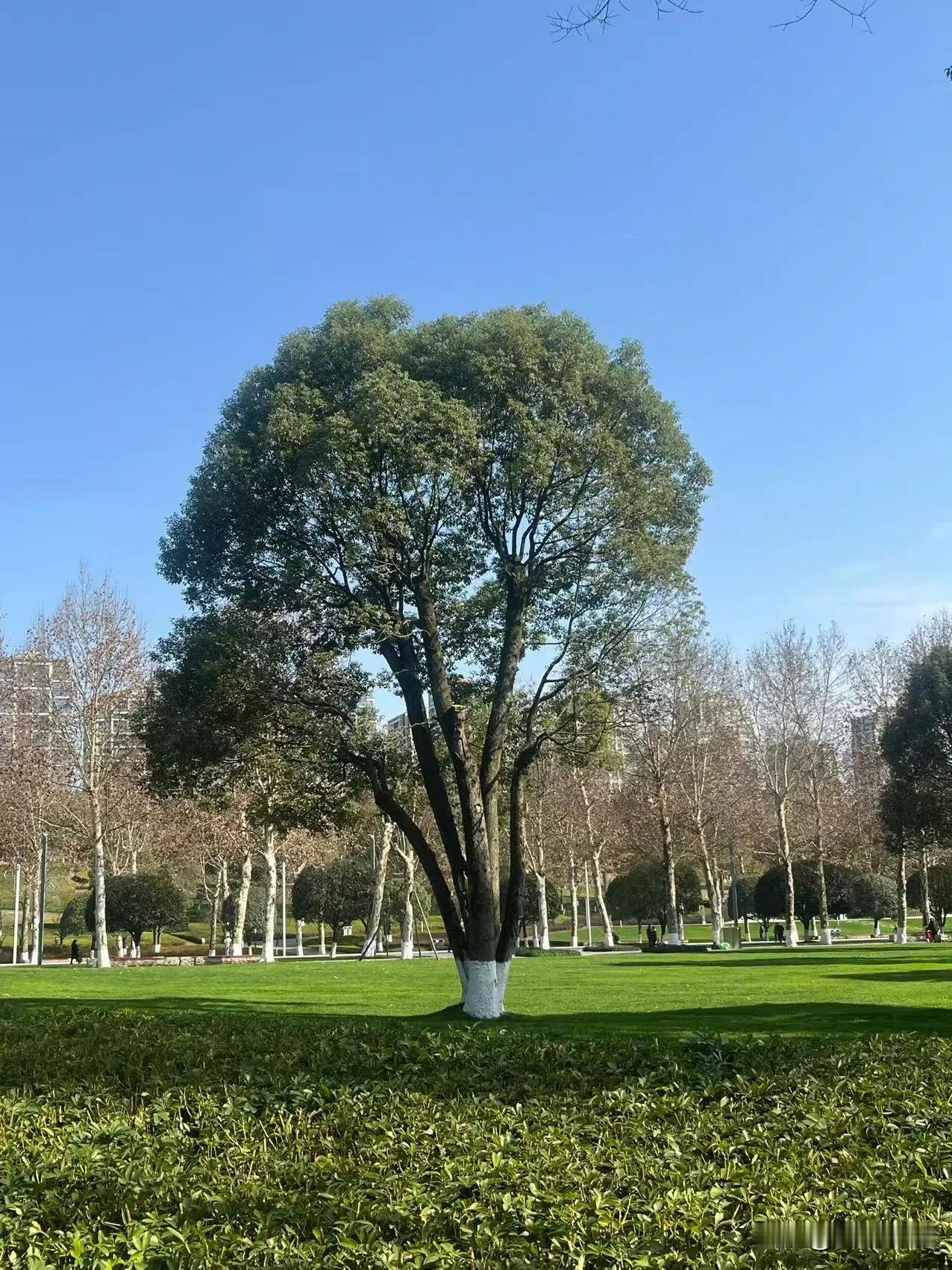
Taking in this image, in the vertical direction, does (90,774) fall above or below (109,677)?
below

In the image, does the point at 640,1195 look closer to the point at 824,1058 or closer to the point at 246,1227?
the point at 246,1227

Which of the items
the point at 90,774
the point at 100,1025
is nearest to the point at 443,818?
the point at 100,1025

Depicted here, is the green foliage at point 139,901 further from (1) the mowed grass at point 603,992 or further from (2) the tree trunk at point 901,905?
(2) the tree trunk at point 901,905

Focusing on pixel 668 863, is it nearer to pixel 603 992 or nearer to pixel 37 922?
pixel 603 992

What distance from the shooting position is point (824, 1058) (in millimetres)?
7629

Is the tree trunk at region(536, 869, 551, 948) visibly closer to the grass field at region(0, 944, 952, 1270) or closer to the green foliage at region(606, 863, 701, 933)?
the green foliage at region(606, 863, 701, 933)

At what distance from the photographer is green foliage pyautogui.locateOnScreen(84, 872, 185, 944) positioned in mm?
45188

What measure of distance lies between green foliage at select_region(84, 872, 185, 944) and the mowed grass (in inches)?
345

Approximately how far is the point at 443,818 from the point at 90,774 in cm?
2055

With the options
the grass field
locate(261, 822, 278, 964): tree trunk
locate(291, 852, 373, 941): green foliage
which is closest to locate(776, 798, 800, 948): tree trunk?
locate(261, 822, 278, 964): tree trunk

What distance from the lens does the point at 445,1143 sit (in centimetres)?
588

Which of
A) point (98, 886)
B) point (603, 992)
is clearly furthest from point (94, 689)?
point (603, 992)

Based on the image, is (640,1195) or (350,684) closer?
(640,1195)

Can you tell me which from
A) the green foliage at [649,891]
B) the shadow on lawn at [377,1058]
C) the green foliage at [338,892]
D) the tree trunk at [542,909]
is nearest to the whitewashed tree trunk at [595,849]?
the tree trunk at [542,909]
